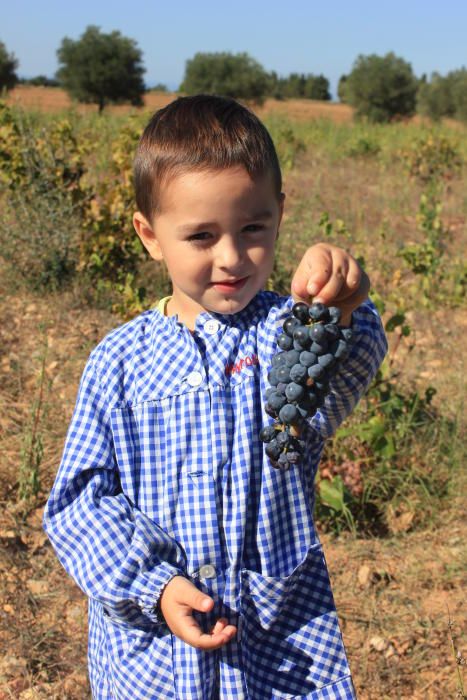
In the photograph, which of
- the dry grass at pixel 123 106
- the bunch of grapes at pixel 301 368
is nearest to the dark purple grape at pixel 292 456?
the bunch of grapes at pixel 301 368

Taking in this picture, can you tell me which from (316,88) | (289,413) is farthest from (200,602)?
(316,88)

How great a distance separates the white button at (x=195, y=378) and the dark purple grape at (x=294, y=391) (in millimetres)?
296

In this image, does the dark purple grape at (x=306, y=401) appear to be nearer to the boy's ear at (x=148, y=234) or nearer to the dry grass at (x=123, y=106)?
the boy's ear at (x=148, y=234)

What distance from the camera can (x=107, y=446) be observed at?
134 centimetres

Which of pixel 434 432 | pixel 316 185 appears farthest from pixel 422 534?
pixel 316 185

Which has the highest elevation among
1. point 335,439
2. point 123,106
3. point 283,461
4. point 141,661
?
point 123,106

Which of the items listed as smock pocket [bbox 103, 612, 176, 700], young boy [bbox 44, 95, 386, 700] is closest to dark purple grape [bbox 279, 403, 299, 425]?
young boy [bbox 44, 95, 386, 700]

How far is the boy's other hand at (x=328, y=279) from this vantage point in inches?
43.4

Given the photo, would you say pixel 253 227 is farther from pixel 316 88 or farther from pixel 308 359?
pixel 316 88

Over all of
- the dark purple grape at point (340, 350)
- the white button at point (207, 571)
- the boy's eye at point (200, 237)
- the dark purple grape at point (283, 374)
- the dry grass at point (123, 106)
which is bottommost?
the white button at point (207, 571)

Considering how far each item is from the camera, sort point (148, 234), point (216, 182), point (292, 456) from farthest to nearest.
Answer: point (148, 234) < point (216, 182) < point (292, 456)

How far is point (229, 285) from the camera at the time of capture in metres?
1.30

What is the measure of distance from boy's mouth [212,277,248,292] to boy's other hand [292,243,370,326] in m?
0.18

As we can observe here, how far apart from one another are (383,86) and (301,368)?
1460 inches
